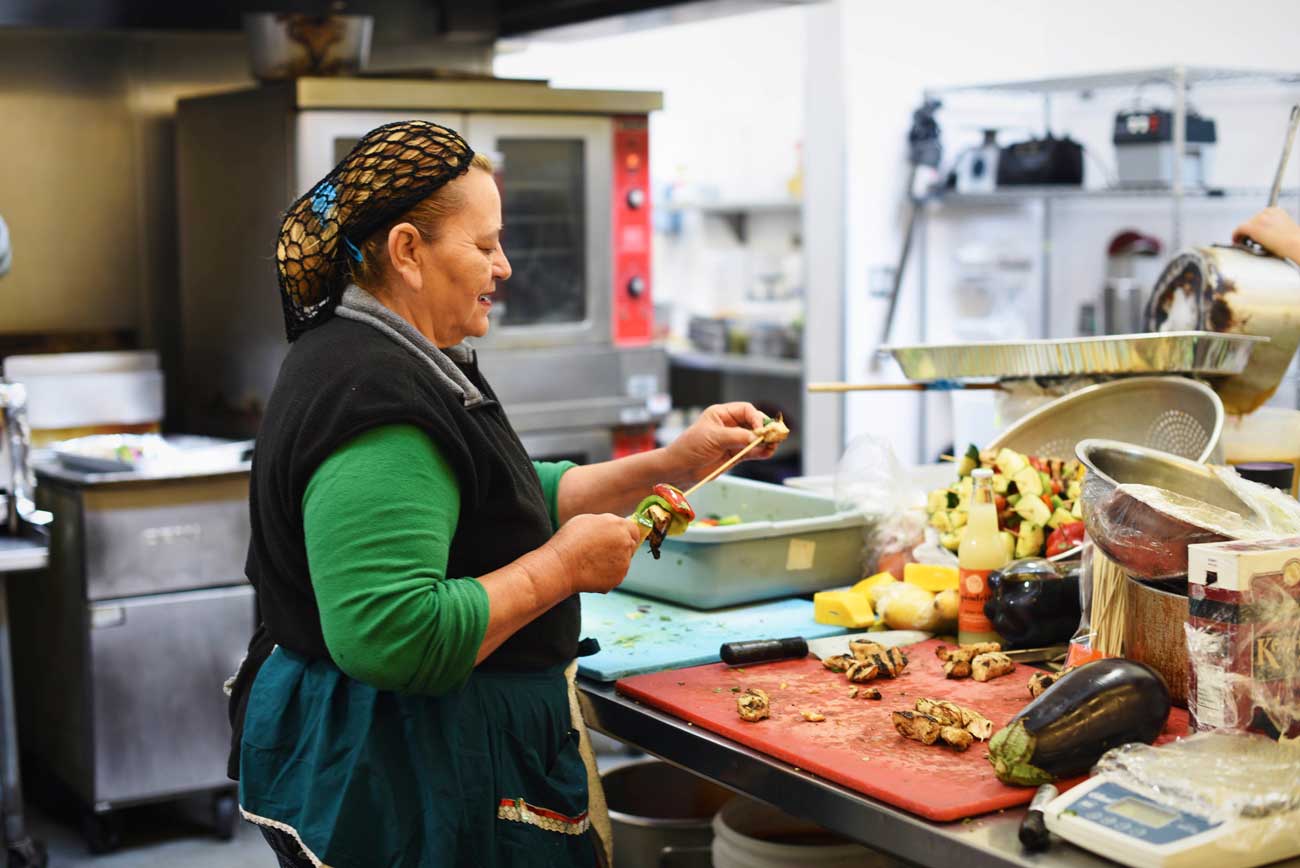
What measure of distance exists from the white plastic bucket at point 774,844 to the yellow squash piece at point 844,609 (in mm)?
303

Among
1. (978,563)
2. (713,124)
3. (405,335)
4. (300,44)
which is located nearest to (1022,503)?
(978,563)

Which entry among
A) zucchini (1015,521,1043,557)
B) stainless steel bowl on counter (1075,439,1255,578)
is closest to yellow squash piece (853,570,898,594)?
zucchini (1015,521,1043,557)

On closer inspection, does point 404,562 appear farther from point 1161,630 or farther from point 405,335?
point 1161,630

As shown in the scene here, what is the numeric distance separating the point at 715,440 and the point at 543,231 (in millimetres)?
2392

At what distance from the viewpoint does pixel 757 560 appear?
2.41 metres

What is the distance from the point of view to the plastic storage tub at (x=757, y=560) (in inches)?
93.0

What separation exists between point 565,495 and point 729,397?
4.98m

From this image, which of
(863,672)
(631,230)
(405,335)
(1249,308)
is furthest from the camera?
(631,230)

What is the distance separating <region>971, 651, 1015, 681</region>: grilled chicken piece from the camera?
197cm

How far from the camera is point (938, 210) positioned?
19.8 ft

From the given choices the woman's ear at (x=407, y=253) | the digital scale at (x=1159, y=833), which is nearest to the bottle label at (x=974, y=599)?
the digital scale at (x=1159, y=833)

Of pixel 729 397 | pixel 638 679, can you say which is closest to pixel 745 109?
pixel 729 397

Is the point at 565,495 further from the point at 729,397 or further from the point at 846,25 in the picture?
the point at 729,397

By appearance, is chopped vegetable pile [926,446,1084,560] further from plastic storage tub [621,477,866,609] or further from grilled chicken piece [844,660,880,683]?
grilled chicken piece [844,660,880,683]
